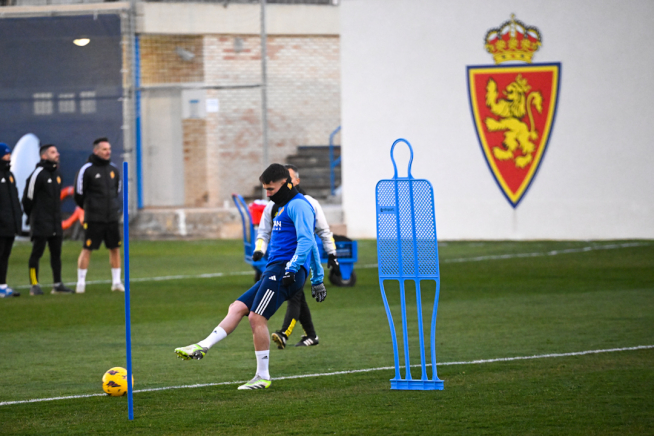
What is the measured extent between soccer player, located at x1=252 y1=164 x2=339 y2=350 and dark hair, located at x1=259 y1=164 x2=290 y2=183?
0.35 meters

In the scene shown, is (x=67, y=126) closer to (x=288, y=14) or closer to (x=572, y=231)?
(x=288, y=14)

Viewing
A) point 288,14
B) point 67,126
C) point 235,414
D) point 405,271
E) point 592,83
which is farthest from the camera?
point 288,14

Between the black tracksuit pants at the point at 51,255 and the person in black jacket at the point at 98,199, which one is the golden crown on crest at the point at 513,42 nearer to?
the person in black jacket at the point at 98,199

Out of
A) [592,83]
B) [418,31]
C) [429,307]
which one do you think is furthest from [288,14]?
[429,307]

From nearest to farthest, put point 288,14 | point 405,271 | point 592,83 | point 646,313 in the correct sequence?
1. point 405,271
2. point 646,313
3. point 592,83
4. point 288,14

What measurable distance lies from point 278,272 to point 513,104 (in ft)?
47.5

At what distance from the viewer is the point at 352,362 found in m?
7.28

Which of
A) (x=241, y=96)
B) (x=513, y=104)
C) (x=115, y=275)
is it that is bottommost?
(x=115, y=275)

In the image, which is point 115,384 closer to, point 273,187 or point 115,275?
point 273,187

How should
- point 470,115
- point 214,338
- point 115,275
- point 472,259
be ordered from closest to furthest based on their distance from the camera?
1. point 214,338
2. point 115,275
3. point 472,259
4. point 470,115

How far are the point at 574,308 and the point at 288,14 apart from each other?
1513 cm

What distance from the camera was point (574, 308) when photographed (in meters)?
10.1

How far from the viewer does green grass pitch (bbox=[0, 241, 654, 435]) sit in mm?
5293

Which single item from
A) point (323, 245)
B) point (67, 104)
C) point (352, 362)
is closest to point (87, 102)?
point (67, 104)
